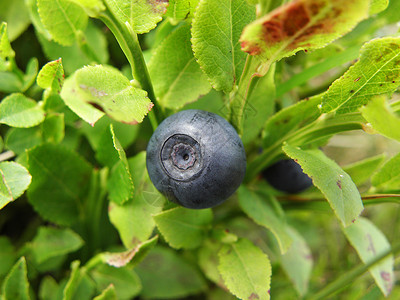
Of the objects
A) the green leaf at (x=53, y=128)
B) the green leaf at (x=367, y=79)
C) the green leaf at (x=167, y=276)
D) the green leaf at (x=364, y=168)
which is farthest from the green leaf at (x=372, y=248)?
the green leaf at (x=53, y=128)

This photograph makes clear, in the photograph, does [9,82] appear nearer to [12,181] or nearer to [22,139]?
[22,139]

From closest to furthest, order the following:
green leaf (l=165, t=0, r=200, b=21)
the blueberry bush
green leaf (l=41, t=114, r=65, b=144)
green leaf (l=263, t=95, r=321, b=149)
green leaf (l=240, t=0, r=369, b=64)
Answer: green leaf (l=240, t=0, r=369, b=64)
the blueberry bush
green leaf (l=165, t=0, r=200, b=21)
green leaf (l=263, t=95, r=321, b=149)
green leaf (l=41, t=114, r=65, b=144)

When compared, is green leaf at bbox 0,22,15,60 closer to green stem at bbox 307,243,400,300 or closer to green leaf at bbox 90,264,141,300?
green leaf at bbox 90,264,141,300

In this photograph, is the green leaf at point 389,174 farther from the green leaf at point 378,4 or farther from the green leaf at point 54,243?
the green leaf at point 54,243

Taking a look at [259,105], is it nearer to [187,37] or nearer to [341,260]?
[187,37]

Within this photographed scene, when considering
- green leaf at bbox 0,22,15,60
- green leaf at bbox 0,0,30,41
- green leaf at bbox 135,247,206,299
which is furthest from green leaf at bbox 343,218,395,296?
green leaf at bbox 0,0,30,41

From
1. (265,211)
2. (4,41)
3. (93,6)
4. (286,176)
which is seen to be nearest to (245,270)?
(265,211)

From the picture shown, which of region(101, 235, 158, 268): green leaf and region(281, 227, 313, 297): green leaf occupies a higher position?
region(101, 235, 158, 268): green leaf
